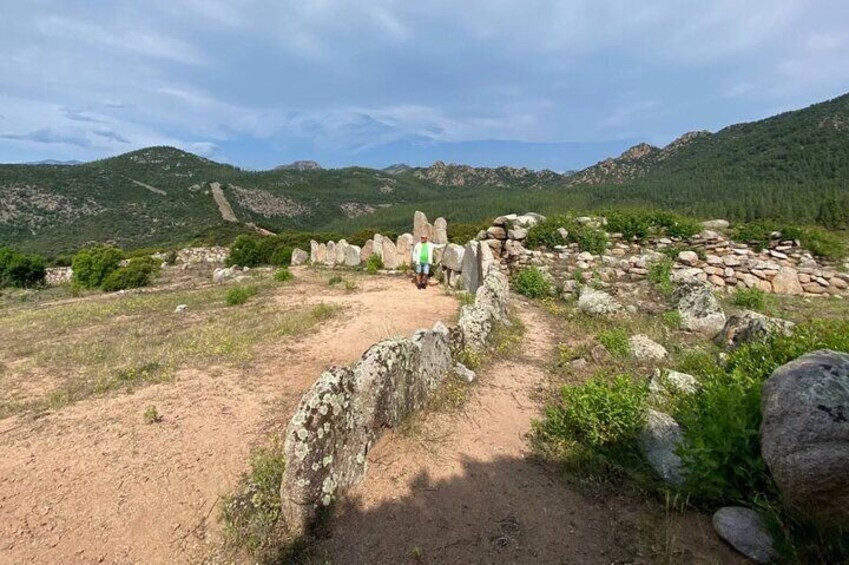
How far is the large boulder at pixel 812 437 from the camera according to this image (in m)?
2.85

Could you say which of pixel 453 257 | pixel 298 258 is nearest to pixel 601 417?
pixel 453 257

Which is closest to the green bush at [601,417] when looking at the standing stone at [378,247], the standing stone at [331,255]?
the standing stone at [378,247]

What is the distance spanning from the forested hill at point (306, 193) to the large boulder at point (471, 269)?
41.9 m

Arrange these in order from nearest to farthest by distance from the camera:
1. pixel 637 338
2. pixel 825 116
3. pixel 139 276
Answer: pixel 637 338, pixel 139 276, pixel 825 116

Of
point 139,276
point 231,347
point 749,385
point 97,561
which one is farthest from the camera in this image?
point 139,276

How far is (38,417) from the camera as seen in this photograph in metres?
5.59

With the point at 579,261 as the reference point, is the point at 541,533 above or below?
below

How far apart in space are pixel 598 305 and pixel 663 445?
5704mm

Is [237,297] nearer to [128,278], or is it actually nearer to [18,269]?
[128,278]

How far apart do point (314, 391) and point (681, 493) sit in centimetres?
344

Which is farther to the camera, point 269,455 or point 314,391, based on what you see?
point 269,455

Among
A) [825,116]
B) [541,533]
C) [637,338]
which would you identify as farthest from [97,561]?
[825,116]

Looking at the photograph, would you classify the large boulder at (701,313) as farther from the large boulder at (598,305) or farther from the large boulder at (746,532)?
the large boulder at (746,532)

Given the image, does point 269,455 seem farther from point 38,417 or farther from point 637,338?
point 637,338
